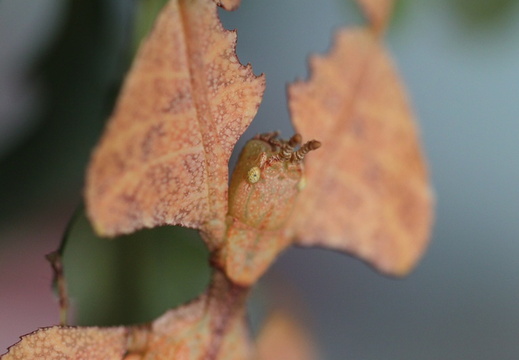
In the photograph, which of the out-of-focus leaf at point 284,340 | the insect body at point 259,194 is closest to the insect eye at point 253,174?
the insect body at point 259,194

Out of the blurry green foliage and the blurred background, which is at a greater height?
the blurred background

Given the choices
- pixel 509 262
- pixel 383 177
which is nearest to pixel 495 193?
pixel 509 262

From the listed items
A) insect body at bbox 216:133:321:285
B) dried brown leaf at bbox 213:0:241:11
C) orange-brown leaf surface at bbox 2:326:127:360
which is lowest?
orange-brown leaf surface at bbox 2:326:127:360

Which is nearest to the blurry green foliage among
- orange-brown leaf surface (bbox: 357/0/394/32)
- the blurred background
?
the blurred background

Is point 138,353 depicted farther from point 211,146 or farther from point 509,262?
point 509,262

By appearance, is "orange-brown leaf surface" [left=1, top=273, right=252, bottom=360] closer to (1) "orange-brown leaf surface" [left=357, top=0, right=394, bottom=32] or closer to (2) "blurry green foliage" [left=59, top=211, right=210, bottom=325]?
(2) "blurry green foliage" [left=59, top=211, right=210, bottom=325]

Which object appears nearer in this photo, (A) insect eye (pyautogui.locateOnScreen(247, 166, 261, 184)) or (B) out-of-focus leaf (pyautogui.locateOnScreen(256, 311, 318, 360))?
(A) insect eye (pyautogui.locateOnScreen(247, 166, 261, 184))
